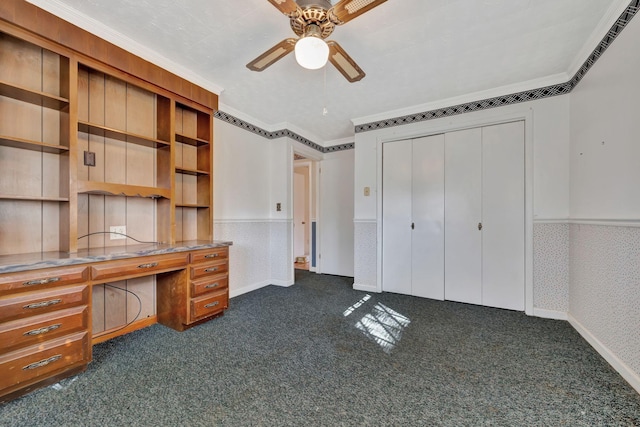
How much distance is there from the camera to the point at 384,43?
2039 millimetres

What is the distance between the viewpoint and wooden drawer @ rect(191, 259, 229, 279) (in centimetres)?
233

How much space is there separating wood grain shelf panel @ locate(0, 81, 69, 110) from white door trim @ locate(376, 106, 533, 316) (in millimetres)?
3099

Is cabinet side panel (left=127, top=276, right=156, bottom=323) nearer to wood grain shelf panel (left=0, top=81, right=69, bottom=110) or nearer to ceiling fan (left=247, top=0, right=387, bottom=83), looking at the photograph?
wood grain shelf panel (left=0, top=81, right=69, bottom=110)

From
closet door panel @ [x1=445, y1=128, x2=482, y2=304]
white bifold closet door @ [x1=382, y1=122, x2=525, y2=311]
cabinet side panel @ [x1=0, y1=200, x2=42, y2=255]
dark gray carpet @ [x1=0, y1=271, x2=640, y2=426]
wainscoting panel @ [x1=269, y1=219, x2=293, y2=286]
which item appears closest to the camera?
dark gray carpet @ [x1=0, y1=271, x2=640, y2=426]

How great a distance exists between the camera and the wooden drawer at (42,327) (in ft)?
4.55

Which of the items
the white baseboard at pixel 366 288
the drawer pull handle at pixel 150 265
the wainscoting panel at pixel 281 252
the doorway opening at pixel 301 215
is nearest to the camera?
the drawer pull handle at pixel 150 265

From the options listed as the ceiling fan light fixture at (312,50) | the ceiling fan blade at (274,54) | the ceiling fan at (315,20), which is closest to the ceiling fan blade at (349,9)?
the ceiling fan at (315,20)

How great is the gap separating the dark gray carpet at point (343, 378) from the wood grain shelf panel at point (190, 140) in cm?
179

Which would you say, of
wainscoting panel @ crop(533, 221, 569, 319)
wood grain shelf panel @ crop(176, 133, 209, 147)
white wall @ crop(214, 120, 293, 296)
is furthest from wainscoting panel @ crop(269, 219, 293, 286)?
wainscoting panel @ crop(533, 221, 569, 319)

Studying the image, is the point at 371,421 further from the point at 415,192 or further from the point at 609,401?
the point at 415,192

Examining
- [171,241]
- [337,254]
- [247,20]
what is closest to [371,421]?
[171,241]

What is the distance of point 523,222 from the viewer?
2.75 m

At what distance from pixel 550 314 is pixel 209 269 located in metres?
3.36

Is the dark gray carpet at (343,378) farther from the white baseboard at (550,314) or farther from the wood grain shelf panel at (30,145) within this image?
the wood grain shelf panel at (30,145)
